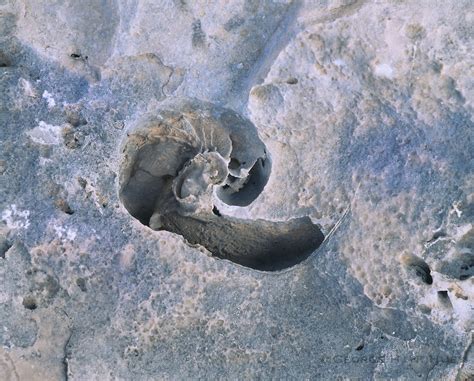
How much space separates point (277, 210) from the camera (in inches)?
61.6

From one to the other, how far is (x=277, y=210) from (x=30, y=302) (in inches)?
25.7

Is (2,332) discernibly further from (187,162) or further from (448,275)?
(448,275)

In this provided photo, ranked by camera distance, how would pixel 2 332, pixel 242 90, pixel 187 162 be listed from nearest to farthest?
pixel 2 332 → pixel 242 90 → pixel 187 162

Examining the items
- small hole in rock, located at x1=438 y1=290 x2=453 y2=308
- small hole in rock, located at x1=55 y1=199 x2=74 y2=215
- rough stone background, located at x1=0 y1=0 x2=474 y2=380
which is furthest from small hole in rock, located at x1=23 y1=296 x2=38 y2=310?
small hole in rock, located at x1=438 y1=290 x2=453 y2=308

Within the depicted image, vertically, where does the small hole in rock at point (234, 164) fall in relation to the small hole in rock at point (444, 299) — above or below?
below

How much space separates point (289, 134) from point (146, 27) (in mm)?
474

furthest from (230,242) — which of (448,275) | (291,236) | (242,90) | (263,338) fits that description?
(448,275)

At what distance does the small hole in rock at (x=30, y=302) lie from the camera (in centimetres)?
147

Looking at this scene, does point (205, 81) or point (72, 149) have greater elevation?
point (205, 81)

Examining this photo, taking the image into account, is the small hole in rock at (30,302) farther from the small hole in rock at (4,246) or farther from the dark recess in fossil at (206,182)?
the dark recess in fossil at (206,182)

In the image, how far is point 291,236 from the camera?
1.64 m

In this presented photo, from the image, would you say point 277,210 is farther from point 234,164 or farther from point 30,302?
point 30,302

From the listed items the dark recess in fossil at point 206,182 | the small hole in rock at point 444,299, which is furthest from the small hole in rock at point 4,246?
the small hole in rock at point 444,299

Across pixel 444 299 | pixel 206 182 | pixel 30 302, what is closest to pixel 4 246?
pixel 30 302
